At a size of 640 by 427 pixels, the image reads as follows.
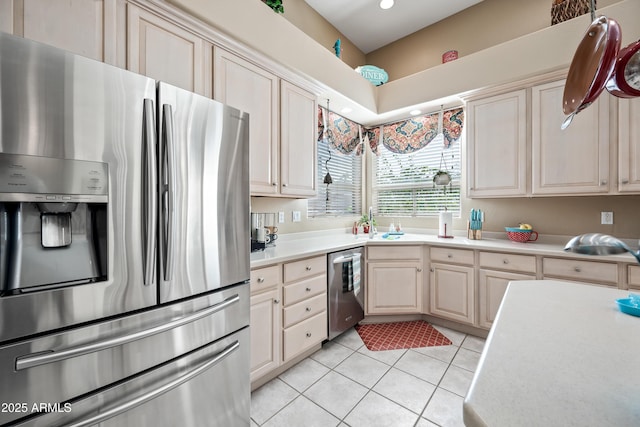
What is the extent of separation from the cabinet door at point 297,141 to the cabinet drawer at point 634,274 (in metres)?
2.45

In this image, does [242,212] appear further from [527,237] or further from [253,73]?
[527,237]

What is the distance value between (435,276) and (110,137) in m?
2.83

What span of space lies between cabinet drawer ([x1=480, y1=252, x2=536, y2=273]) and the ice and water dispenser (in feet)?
9.13

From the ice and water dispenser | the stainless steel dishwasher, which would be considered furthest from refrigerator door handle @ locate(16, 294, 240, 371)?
the stainless steel dishwasher

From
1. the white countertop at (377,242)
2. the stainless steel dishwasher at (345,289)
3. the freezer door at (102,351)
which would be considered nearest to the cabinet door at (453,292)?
the white countertop at (377,242)

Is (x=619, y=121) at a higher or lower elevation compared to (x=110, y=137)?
higher

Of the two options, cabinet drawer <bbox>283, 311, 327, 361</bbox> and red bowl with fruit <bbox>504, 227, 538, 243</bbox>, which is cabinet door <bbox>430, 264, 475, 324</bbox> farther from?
cabinet drawer <bbox>283, 311, 327, 361</bbox>

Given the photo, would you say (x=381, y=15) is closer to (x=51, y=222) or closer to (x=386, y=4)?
(x=386, y=4)

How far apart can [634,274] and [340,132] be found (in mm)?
2835

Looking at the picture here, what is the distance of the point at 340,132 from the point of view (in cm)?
331

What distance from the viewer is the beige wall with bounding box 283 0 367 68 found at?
2861 millimetres

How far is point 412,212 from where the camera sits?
141 inches

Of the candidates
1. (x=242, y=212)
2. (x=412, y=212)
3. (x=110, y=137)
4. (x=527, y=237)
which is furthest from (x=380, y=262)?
(x=110, y=137)

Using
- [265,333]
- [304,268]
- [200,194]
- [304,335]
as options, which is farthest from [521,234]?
[200,194]
